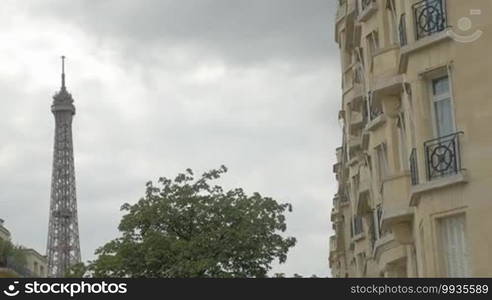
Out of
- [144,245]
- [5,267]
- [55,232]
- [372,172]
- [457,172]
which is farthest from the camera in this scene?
[55,232]

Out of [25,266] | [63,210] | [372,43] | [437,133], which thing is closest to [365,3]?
[372,43]

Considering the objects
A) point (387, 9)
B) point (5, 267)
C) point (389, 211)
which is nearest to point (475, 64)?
point (389, 211)

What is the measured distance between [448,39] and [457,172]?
112 inches

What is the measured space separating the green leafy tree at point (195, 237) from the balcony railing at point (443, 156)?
56.3 ft

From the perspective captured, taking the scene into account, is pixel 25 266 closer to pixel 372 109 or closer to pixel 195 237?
pixel 195 237

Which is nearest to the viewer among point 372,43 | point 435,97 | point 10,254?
point 435,97

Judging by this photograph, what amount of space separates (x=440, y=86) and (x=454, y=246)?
3.50 m

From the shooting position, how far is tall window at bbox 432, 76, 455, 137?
79.6 feet

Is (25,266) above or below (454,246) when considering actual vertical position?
above

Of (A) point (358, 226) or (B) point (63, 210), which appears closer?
(A) point (358, 226)

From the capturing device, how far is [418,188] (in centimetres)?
2423

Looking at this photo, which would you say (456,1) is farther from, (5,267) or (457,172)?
(5,267)

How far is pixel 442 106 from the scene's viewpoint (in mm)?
24609

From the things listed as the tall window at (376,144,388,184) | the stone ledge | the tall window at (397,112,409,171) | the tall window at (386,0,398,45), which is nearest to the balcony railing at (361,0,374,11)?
the tall window at (386,0,398,45)
